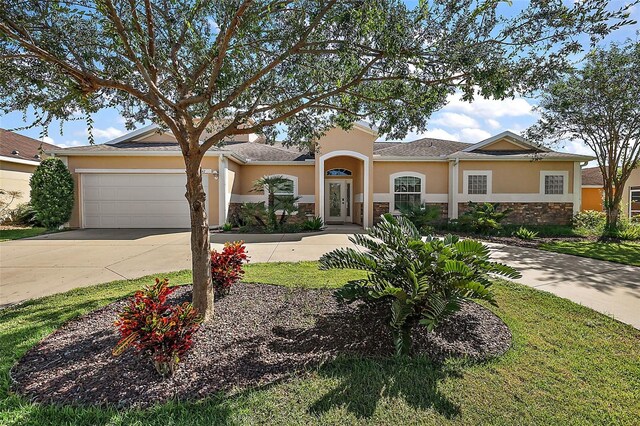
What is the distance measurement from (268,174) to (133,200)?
574 centimetres

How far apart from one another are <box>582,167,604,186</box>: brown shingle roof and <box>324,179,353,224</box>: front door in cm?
2055

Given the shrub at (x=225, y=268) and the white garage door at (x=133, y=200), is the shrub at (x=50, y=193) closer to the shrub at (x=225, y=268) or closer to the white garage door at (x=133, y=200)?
the white garage door at (x=133, y=200)

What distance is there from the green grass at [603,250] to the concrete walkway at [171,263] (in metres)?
0.59

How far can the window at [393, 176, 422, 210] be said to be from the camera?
1393 centimetres

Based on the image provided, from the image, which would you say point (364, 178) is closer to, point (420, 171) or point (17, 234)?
point (420, 171)

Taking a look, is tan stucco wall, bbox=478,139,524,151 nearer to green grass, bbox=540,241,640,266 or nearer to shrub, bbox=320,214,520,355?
green grass, bbox=540,241,640,266

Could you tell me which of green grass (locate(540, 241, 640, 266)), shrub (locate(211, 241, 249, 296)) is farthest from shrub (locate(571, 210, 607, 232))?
shrub (locate(211, 241, 249, 296))

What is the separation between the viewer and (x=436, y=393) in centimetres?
242

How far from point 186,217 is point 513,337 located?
12.2 m

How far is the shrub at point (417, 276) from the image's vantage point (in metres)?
2.86

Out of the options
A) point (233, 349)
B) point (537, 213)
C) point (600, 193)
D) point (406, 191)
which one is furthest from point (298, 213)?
point (600, 193)

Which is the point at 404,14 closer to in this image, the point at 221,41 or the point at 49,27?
the point at 221,41

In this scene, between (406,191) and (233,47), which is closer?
(233,47)

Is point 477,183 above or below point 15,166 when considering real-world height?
below
